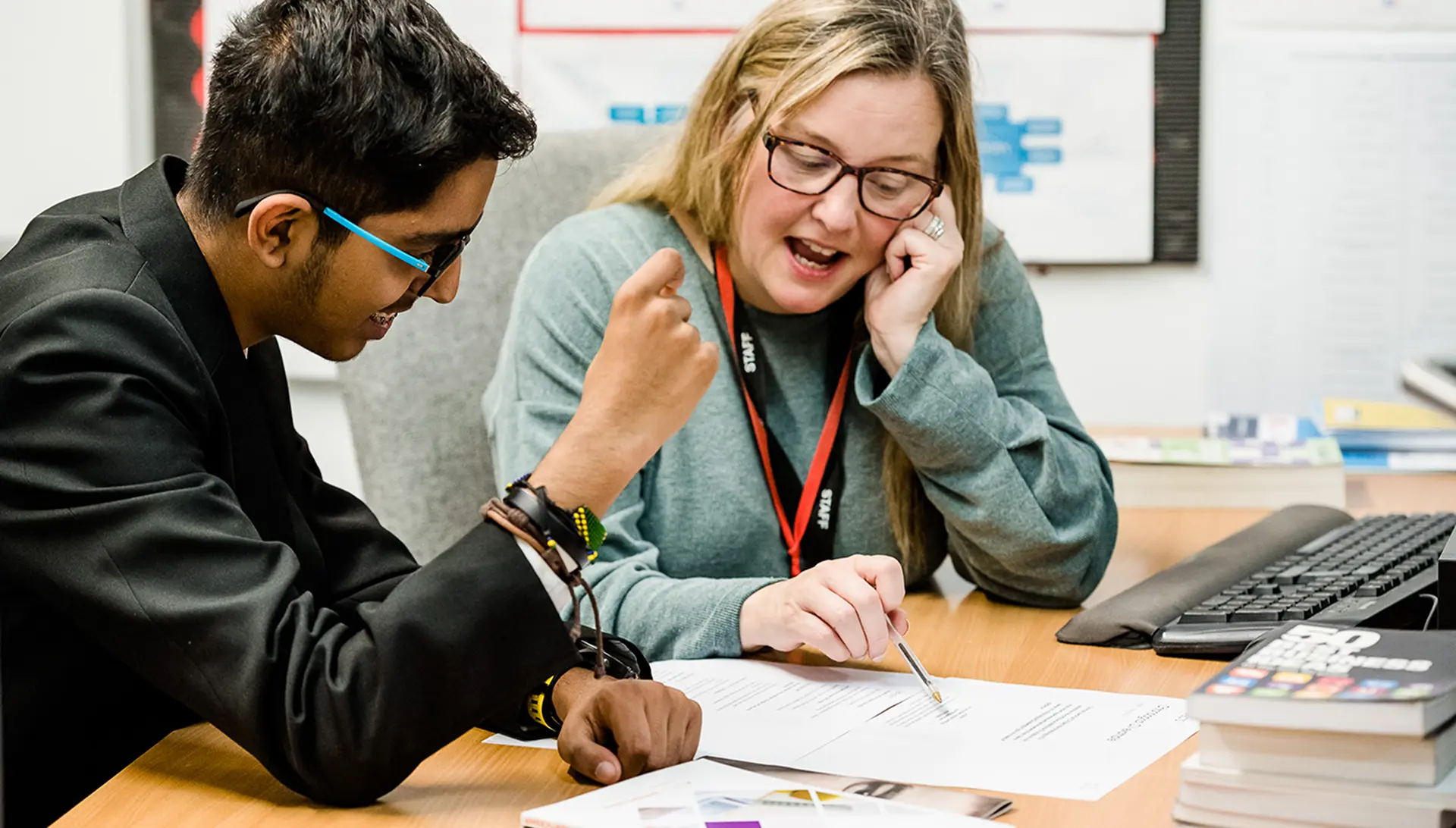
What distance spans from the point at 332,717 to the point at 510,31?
190 cm

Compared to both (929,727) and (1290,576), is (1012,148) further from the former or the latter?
(929,727)

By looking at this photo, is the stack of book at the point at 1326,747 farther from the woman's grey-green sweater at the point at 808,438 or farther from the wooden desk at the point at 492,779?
the woman's grey-green sweater at the point at 808,438

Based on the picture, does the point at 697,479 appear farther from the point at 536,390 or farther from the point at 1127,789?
the point at 1127,789

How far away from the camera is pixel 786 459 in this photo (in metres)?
1.46

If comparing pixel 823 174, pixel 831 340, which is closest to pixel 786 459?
pixel 831 340

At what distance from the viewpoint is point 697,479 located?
4.66 feet

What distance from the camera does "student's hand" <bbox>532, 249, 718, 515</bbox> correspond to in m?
0.86

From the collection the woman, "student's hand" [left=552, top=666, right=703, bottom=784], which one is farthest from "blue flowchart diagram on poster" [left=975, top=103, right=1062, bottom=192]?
"student's hand" [left=552, top=666, right=703, bottom=784]

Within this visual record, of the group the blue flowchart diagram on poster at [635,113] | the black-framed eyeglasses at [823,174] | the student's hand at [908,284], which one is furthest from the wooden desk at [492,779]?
the blue flowchart diagram on poster at [635,113]

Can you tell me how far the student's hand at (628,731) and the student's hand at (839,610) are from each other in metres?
0.20

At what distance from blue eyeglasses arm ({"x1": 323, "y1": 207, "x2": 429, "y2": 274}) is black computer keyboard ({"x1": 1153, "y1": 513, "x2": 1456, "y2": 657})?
659mm

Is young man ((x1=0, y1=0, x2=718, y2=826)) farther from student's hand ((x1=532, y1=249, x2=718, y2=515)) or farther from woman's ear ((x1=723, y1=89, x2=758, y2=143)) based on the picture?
woman's ear ((x1=723, y1=89, x2=758, y2=143))

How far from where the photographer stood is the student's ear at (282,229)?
35.4 inches

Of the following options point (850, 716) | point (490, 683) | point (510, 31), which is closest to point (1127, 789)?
point (850, 716)
